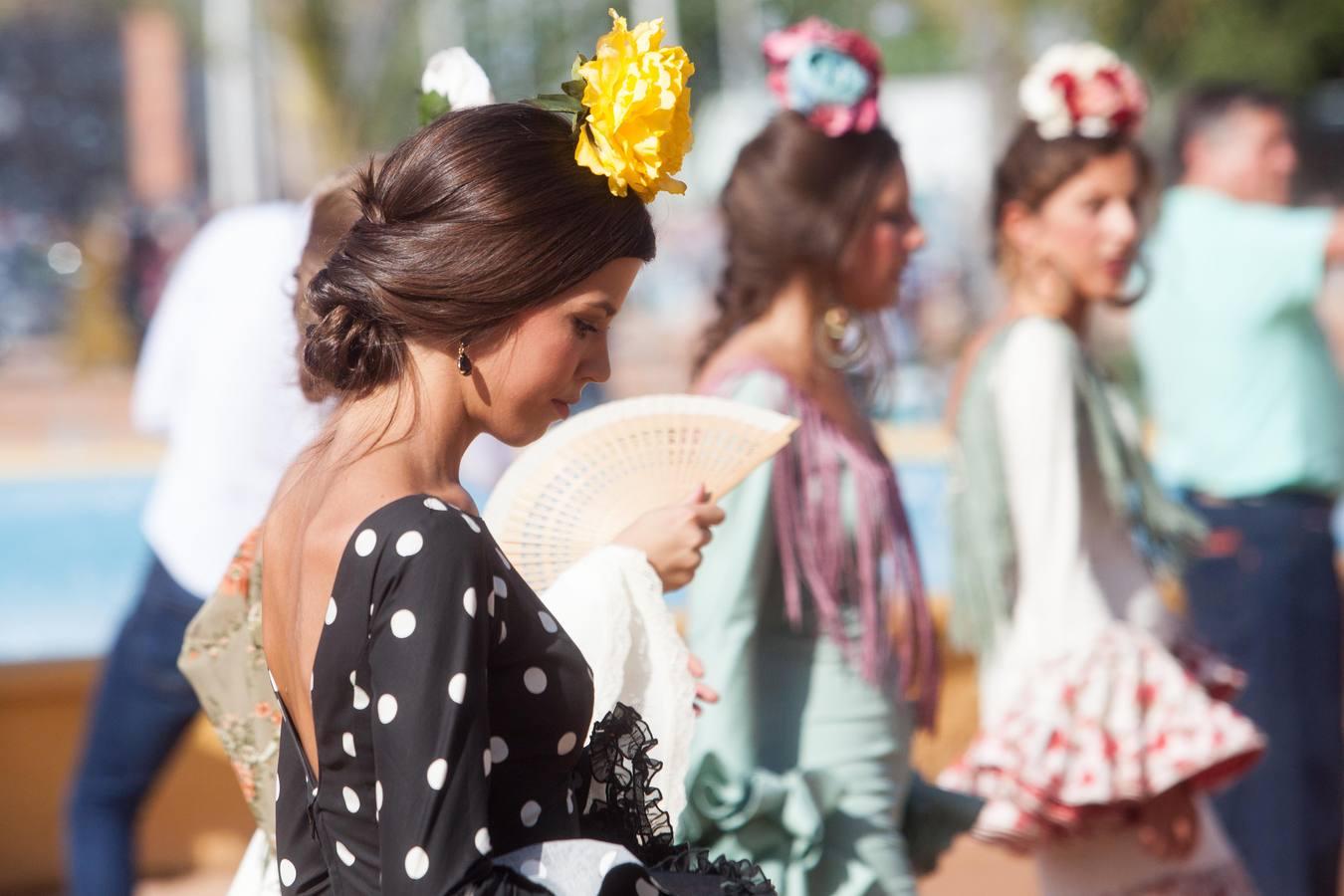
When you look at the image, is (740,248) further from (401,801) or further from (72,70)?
(72,70)

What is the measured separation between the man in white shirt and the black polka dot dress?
5.43 ft

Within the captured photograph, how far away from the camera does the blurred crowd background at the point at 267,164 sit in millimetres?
10328

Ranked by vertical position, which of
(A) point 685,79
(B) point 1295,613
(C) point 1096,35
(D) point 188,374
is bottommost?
(B) point 1295,613

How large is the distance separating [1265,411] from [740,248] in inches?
77.0

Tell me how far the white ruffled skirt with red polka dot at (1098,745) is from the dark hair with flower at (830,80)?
1108 mm

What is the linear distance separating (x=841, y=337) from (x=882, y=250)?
7.3 inches

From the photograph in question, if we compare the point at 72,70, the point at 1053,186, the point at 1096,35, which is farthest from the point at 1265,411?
the point at 72,70

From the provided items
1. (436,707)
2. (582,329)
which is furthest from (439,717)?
(582,329)

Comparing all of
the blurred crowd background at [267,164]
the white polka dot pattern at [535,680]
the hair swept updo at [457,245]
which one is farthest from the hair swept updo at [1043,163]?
the white polka dot pattern at [535,680]

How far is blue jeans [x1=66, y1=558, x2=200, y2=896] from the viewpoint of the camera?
3.52m

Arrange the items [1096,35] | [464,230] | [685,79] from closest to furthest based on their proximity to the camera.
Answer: [464,230] < [685,79] < [1096,35]

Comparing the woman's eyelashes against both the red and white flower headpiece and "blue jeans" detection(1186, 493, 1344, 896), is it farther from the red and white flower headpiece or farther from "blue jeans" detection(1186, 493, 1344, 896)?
"blue jeans" detection(1186, 493, 1344, 896)

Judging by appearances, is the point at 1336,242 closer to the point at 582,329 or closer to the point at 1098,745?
the point at 1098,745

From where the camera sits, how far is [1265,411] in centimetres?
455
